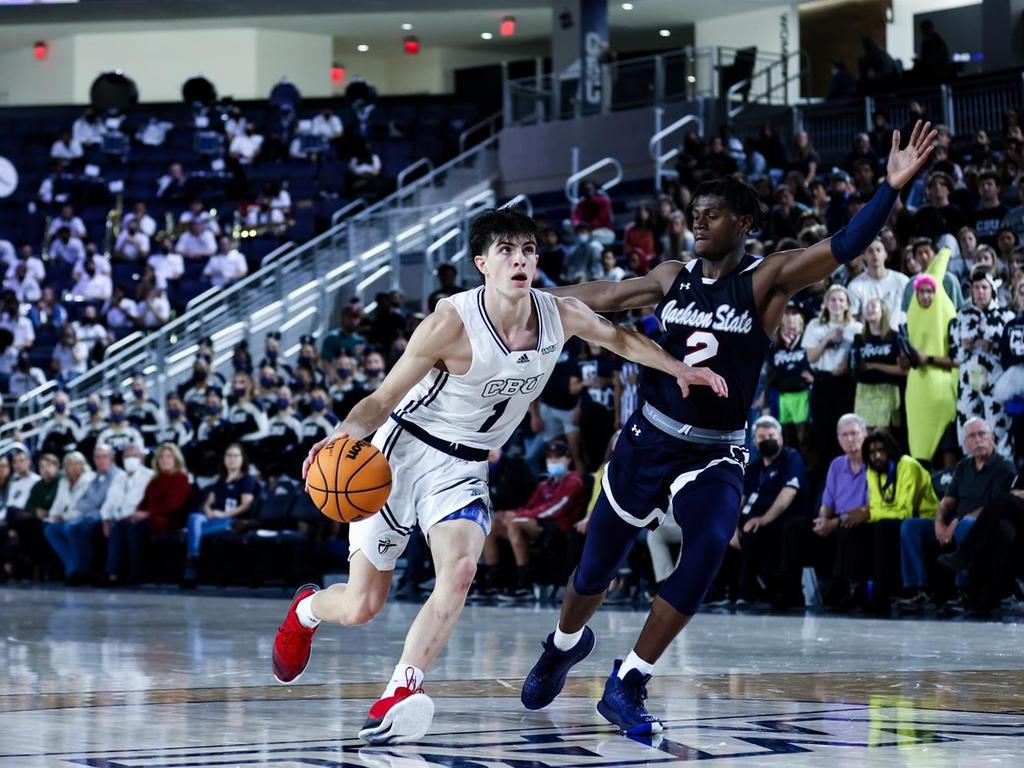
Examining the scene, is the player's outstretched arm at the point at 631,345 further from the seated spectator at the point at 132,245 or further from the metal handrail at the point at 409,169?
the seated spectator at the point at 132,245

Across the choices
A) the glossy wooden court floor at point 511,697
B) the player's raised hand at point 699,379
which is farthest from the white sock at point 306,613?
the player's raised hand at point 699,379

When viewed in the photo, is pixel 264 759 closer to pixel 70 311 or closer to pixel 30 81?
pixel 70 311

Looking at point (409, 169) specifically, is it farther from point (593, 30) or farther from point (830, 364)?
point (830, 364)

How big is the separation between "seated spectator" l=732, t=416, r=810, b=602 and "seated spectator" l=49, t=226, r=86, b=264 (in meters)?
16.4

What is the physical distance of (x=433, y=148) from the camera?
99.3ft

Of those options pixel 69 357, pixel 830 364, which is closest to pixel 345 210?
pixel 69 357

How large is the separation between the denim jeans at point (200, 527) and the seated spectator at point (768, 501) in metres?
5.63

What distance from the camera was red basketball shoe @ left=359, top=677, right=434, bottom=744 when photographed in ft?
17.6

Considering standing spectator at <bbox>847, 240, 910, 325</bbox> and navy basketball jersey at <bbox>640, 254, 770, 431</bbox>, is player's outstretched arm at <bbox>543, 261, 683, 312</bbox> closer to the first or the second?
navy basketball jersey at <bbox>640, 254, 770, 431</bbox>

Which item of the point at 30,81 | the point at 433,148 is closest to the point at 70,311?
the point at 433,148

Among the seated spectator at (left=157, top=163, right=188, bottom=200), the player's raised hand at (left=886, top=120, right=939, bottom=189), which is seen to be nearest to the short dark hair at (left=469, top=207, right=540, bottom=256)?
the player's raised hand at (left=886, top=120, right=939, bottom=189)

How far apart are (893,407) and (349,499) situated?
321 inches

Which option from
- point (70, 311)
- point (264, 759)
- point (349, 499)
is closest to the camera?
point (264, 759)

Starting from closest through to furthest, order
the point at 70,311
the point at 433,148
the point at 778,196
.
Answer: the point at 778,196
the point at 70,311
the point at 433,148
